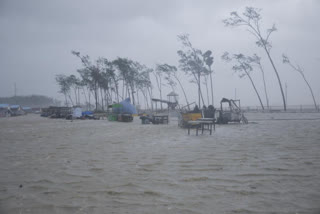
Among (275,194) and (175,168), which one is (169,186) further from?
(275,194)

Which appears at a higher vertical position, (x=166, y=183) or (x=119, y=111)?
(x=119, y=111)

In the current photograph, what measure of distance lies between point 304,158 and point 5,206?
17.4 ft

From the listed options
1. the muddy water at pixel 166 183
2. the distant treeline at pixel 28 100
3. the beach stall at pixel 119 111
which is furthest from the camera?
the distant treeline at pixel 28 100

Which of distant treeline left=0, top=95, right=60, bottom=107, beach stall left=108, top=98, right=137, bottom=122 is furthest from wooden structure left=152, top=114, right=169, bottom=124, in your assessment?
distant treeline left=0, top=95, right=60, bottom=107

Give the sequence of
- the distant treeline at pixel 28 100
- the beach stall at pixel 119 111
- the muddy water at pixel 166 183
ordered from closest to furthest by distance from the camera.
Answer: the muddy water at pixel 166 183 < the beach stall at pixel 119 111 < the distant treeline at pixel 28 100

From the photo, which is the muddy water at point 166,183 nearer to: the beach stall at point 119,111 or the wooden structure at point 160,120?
the wooden structure at point 160,120

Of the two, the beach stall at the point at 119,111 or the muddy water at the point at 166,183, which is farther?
the beach stall at the point at 119,111

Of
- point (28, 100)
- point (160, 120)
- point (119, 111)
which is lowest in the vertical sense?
point (160, 120)

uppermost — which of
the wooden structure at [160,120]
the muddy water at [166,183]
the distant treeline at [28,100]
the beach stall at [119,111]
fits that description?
the distant treeline at [28,100]

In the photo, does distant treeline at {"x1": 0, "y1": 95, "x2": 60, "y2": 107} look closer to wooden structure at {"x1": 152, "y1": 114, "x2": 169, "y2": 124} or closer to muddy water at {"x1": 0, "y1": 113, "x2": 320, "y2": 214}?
wooden structure at {"x1": 152, "y1": 114, "x2": 169, "y2": 124}

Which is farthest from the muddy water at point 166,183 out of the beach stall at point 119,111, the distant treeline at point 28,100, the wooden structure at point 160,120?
the distant treeline at point 28,100

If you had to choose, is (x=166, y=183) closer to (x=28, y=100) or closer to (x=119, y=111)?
(x=119, y=111)

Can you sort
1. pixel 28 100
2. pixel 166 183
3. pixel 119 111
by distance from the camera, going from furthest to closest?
1. pixel 28 100
2. pixel 119 111
3. pixel 166 183

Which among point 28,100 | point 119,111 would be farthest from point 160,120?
point 28,100
